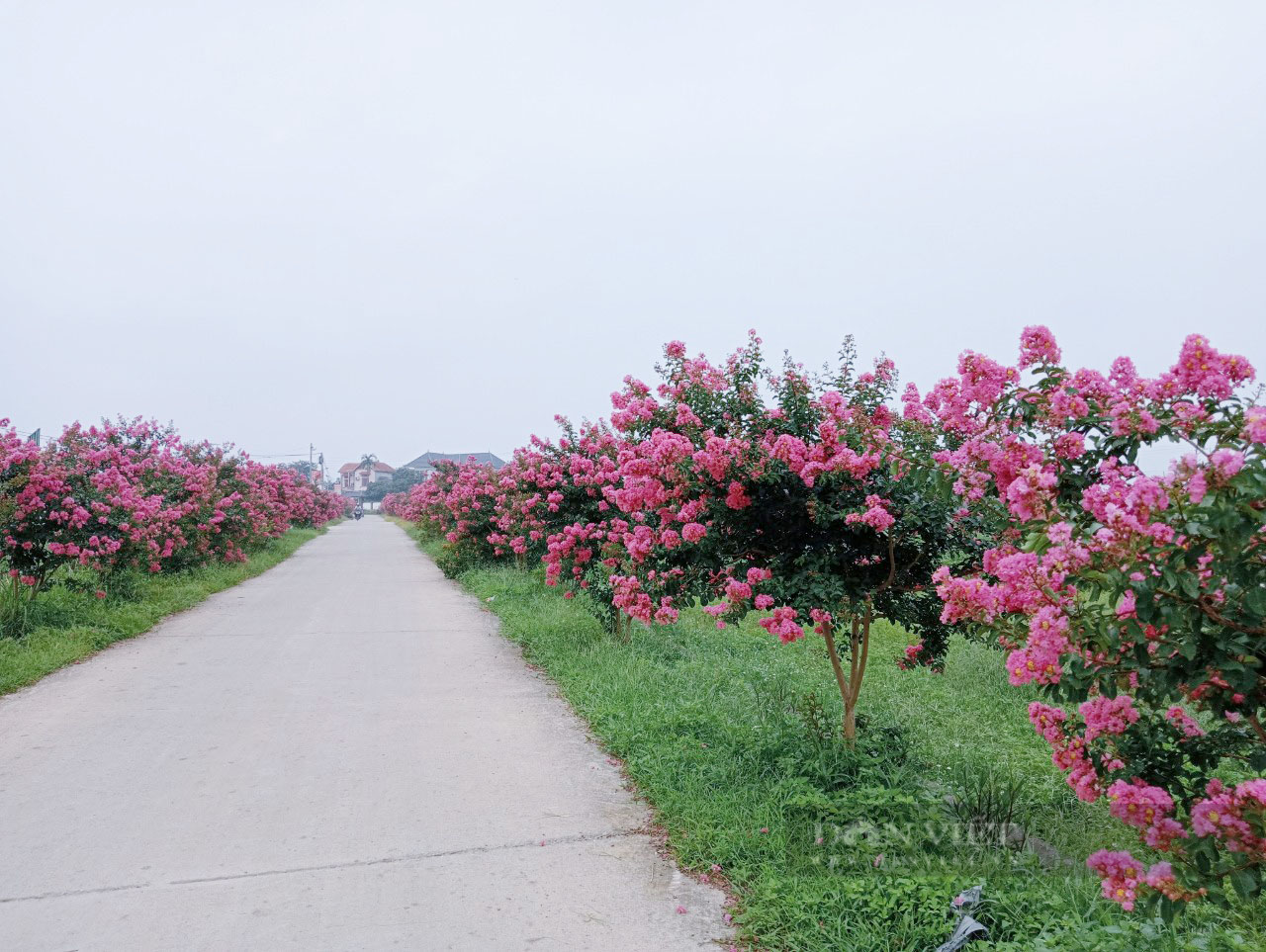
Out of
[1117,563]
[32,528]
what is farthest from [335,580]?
[1117,563]

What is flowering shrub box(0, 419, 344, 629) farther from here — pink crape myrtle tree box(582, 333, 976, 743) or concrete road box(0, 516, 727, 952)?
pink crape myrtle tree box(582, 333, 976, 743)

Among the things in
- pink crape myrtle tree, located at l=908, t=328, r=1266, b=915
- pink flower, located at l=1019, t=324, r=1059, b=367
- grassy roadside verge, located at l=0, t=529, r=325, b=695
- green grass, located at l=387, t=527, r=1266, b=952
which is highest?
pink flower, located at l=1019, t=324, r=1059, b=367

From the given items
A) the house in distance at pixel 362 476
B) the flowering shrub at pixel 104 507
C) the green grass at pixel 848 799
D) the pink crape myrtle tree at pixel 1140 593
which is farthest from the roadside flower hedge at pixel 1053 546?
the house in distance at pixel 362 476

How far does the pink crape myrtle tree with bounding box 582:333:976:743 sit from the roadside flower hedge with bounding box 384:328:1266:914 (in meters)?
0.01

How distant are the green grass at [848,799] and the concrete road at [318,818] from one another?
271 millimetres

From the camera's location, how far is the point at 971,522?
4.06m

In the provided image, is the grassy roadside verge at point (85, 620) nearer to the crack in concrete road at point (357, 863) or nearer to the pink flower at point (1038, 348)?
the crack in concrete road at point (357, 863)

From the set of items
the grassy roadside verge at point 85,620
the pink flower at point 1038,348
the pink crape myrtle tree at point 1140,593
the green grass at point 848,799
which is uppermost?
the pink flower at point 1038,348

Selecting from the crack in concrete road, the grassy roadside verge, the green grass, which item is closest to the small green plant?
the green grass

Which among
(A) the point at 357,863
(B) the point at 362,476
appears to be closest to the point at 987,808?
(A) the point at 357,863

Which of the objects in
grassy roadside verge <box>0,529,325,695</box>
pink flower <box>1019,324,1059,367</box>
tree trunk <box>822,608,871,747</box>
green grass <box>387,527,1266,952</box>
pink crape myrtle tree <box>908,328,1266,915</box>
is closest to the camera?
pink crape myrtle tree <box>908,328,1266,915</box>

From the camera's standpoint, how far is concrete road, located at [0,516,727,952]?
10.2ft

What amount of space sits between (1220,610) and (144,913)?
146 inches

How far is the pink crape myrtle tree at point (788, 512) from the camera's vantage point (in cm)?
405
